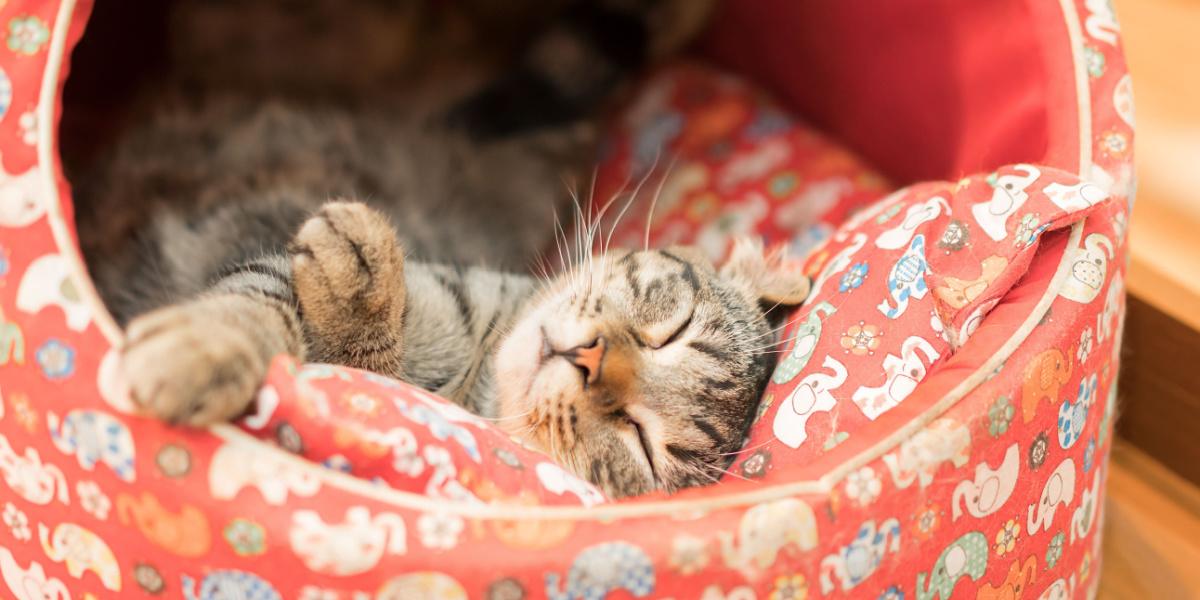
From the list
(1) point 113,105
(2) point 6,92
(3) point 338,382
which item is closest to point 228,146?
(1) point 113,105

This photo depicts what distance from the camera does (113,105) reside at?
6.38 feet

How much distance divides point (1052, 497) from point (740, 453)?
35 centimetres

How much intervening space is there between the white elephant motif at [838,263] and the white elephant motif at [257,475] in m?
0.73

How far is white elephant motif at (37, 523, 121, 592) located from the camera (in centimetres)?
88

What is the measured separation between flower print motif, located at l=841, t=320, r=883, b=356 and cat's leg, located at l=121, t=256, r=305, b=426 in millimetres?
666

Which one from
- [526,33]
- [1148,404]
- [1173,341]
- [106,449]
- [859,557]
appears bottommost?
[1148,404]

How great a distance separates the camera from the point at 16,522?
0.95m

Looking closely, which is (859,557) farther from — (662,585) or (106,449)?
(106,449)

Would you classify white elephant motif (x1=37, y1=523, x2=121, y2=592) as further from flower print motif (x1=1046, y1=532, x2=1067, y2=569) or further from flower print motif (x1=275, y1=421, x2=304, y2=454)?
flower print motif (x1=1046, y1=532, x2=1067, y2=569)

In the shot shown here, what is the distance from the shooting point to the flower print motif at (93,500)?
2.78 ft

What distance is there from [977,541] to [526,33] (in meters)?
1.60

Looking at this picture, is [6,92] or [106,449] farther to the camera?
[6,92]

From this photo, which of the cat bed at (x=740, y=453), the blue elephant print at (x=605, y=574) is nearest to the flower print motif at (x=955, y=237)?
the cat bed at (x=740, y=453)

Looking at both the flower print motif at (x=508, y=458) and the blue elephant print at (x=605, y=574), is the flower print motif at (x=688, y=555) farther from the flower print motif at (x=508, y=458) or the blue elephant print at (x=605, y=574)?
the flower print motif at (x=508, y=458)
